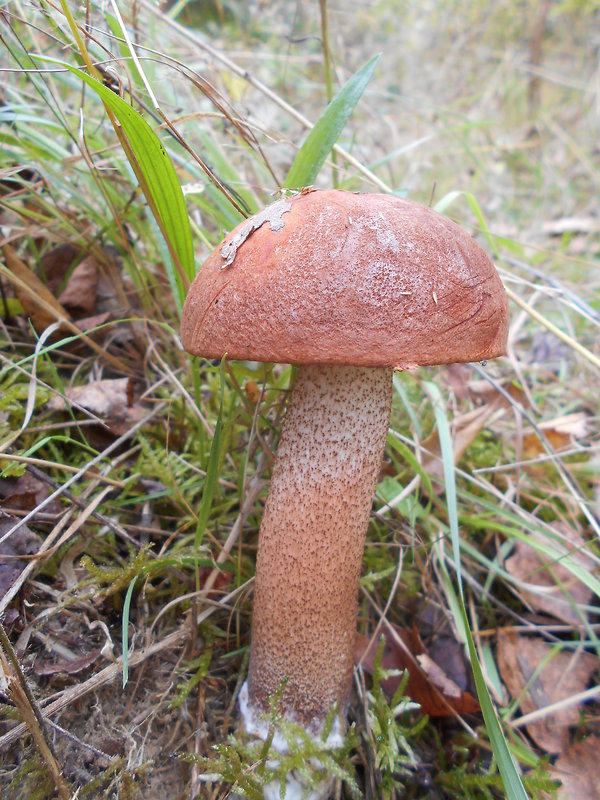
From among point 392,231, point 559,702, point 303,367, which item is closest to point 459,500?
point 559,702

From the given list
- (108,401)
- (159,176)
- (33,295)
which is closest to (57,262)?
(33,295)

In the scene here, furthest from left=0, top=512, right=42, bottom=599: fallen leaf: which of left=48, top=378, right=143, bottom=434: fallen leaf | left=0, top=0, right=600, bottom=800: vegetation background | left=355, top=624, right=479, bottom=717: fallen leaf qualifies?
left=355, top=624, right=479, bottom=717: fallen leaf

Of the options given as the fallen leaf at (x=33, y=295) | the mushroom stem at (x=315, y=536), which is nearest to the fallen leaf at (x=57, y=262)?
the fallen leaf at (x=33, y=295)

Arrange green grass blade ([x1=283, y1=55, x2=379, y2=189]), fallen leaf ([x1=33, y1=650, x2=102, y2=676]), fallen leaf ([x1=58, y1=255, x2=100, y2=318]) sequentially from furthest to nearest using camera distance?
fallen leaf ([x1=58, y1=255, x2=100, y2=318]), green grass blade ([x1=283, y1=55, x2=379, y2=189]), fallen leaf ([x1=33, y1=650, x2=102, y2=676])

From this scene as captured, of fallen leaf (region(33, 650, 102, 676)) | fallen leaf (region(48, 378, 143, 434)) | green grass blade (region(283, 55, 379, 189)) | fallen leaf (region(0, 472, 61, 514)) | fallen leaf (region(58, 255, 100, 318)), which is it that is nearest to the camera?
fallen leaf (region(33, 650, 102, 676))

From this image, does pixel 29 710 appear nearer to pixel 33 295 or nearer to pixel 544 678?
pixel 33 295

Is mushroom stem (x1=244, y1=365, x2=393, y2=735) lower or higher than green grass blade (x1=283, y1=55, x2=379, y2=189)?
lower

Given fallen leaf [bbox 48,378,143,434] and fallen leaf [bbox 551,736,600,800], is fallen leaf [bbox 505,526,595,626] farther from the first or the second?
fallen leaf [bbox 48,378,143,434]

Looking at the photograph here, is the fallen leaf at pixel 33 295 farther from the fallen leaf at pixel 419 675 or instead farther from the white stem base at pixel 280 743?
the fallen leaf at pixel 419 675
